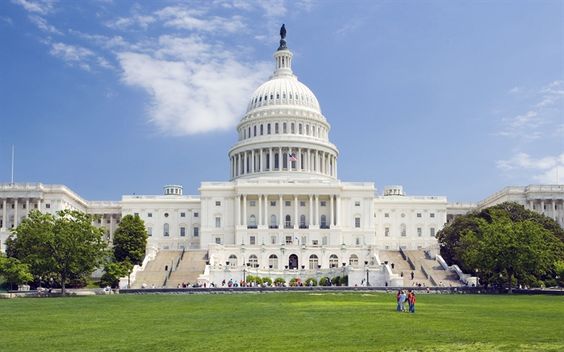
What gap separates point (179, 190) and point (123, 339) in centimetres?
14349

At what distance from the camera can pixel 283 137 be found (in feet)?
492

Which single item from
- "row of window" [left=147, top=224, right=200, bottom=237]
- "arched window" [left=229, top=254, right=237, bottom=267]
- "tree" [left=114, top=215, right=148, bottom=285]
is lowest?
"arched window" [left=229, top=254, right=237, bottom=267]

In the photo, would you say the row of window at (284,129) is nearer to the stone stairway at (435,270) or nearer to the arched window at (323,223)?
the arched window at (323,223)

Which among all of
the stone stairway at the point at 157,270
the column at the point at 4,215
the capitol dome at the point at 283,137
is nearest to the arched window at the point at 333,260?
the stone stairway at the point at 157,270

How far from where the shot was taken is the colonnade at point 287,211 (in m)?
136

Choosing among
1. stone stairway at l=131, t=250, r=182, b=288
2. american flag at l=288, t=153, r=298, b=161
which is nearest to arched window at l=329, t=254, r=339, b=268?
stone stairway at l=131, t=250, r=182, b=288

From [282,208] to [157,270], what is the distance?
3721cm

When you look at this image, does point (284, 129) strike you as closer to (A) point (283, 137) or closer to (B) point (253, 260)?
(A) point (283, 137)

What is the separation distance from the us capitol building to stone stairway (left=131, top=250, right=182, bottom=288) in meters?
0.49

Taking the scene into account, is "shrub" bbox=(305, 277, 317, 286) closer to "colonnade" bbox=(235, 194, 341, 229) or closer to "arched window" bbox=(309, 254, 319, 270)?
"arched window" bbox=(309, 254, 319, 270)

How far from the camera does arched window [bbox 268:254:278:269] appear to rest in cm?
12088

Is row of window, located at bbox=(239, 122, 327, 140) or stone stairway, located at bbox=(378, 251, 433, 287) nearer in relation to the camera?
stone stairway, located at bbox=(378, 251, 433, 287)

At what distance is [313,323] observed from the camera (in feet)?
114

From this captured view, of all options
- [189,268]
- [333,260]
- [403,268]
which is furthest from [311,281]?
[333,260]
